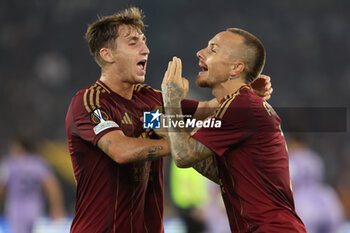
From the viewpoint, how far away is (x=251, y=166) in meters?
3.28

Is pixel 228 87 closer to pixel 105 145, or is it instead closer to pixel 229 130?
pixel 229 130

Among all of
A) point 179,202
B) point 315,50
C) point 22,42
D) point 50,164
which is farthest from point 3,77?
point 315,50

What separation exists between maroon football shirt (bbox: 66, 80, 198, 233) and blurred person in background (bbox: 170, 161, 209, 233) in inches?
175

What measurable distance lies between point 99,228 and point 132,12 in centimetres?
170

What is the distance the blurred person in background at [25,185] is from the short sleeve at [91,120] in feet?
16.6

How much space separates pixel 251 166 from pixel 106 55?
1.45 meters

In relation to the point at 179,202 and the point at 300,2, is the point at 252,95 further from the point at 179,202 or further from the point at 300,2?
the point at 300,2

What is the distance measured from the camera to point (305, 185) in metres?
7.73

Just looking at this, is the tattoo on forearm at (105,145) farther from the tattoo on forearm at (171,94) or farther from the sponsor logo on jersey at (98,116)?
the tattoo on forearm at (171,94)

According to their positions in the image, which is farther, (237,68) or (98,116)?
(237,68)

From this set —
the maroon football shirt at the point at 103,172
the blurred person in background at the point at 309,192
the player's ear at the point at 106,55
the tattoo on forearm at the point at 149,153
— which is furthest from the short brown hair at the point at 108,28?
the blurred person in background at the point at 309,192

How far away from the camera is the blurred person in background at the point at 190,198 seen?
26.2 ft

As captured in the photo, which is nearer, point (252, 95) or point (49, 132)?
point (252, 95)

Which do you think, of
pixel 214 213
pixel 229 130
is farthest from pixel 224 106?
pixel 214 213
